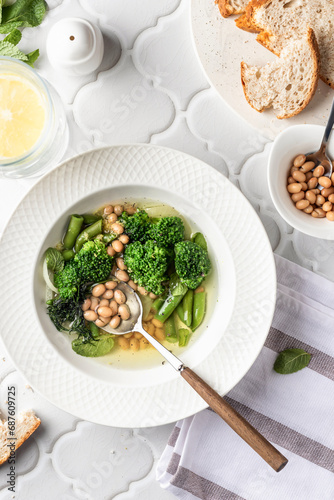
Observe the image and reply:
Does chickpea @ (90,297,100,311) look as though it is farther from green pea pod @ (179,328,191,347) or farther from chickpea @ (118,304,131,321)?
green pea pod @ (179,328,191,347)

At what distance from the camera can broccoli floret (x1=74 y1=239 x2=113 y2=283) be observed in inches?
58.3

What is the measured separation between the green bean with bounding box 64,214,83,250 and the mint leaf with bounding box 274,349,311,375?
29.8 inches

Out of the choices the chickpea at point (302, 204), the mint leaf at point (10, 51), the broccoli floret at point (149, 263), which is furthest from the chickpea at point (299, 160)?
the mint leaf at point (10, 51)

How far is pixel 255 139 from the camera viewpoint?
159 cm

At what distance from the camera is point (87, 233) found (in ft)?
4.99

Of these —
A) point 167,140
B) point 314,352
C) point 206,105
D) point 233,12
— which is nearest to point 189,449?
point 314,352

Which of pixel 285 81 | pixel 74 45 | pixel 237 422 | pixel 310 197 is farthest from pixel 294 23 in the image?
pixel 237 422

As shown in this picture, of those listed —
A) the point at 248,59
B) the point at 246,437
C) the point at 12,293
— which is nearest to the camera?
the point at 246,437

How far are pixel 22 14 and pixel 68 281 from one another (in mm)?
890

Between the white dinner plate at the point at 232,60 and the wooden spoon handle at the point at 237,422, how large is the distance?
802 millimetres

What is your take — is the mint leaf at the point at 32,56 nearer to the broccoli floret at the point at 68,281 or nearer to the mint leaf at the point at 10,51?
the mint leaf at the point at 10,51

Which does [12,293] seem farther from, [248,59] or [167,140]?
[248,59]

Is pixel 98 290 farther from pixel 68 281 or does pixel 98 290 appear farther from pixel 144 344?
pixel 144 344

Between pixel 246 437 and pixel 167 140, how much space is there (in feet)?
3.11
